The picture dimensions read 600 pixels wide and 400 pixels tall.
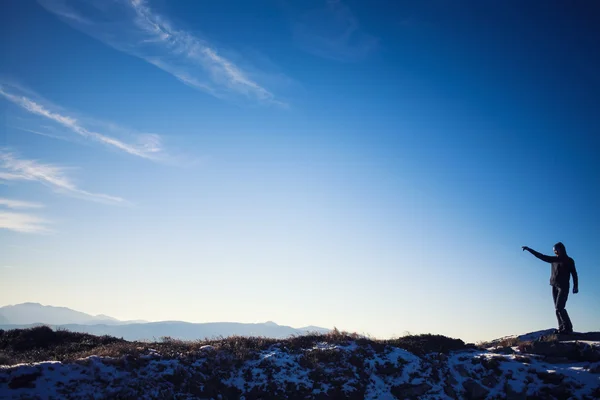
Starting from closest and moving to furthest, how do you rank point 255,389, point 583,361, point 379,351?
point 255,389, point 583,361, point 379,351

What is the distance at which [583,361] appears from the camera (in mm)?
14672

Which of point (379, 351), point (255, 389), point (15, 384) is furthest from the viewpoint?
point (379, 351)

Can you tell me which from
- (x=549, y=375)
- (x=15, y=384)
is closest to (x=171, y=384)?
(x=15, y=384)

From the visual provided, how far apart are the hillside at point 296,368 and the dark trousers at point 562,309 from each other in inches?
34.6

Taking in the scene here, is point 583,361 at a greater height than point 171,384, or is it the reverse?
point 583,361

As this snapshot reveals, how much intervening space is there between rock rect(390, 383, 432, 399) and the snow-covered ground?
1.6 inches

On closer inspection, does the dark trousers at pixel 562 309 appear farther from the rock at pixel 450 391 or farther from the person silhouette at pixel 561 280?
the rock at pixel 450 391

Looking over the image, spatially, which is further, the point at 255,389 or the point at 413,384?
the point at 413,384

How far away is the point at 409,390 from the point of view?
537 inches

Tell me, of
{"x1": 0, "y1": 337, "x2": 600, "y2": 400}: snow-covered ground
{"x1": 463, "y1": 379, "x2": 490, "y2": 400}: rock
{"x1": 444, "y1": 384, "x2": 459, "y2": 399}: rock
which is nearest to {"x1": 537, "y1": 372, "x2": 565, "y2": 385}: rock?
{"x1": 0, "y1": 337, "x2": 600, "y2": 400}: snow-covered ground

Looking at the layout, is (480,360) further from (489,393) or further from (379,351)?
(379,351)

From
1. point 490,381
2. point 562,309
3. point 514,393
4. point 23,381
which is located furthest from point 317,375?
point 562,309

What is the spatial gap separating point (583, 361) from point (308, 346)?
38.9 feet

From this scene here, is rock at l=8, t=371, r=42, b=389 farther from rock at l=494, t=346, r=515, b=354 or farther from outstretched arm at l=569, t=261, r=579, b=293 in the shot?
outstretched arm at l=569, t=261, r=579, b=293
